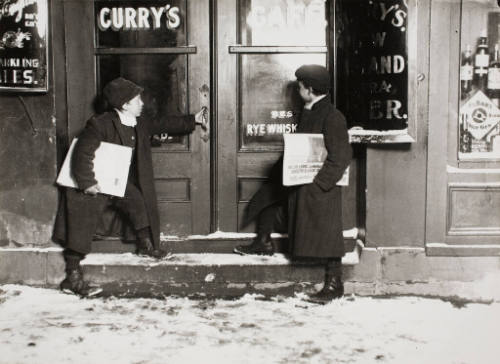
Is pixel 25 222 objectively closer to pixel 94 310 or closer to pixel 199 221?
pixel 94 310

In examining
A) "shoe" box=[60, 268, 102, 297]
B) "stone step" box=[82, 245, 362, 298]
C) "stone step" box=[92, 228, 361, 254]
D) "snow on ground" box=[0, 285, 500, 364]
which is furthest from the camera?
"stone step" box=[92, 228, 361, 254]

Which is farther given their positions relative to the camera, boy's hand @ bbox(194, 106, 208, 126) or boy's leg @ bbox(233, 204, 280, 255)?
boy's hand @ bbox(194, 106, 208, 126)

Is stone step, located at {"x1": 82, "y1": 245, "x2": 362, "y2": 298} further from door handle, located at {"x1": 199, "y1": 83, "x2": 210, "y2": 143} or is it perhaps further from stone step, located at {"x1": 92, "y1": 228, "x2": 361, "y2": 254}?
door handle, located at {"x1": 199, "y1": 83, "x2": 210, "y2": 143}

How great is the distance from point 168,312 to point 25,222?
65.5 inches

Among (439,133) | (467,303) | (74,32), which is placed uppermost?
(74,32)

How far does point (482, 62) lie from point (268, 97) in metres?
1.88

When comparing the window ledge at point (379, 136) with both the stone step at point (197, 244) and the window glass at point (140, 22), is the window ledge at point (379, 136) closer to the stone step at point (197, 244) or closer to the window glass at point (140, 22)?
the stone step at point (197, 244)

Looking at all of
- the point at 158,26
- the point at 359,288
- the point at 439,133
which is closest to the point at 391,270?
the point at 359,288

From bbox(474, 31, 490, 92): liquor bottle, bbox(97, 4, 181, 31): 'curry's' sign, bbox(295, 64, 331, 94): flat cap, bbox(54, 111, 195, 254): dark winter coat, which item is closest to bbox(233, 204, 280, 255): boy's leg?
bbox(54, 111, 195, 254): dark winter coat

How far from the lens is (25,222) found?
5777 millimetres

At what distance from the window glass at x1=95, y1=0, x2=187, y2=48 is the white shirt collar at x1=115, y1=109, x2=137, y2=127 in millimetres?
721

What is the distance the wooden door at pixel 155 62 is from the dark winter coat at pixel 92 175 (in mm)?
277

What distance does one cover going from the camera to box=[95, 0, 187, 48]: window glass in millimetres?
5809

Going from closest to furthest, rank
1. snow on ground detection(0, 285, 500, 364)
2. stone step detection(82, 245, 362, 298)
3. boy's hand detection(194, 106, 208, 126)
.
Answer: snow on ground detection(0, 285, 500, 364)
stone step detection(82, 245, 362, 298)
boy's hand detection(194, 106, 208, 126)
